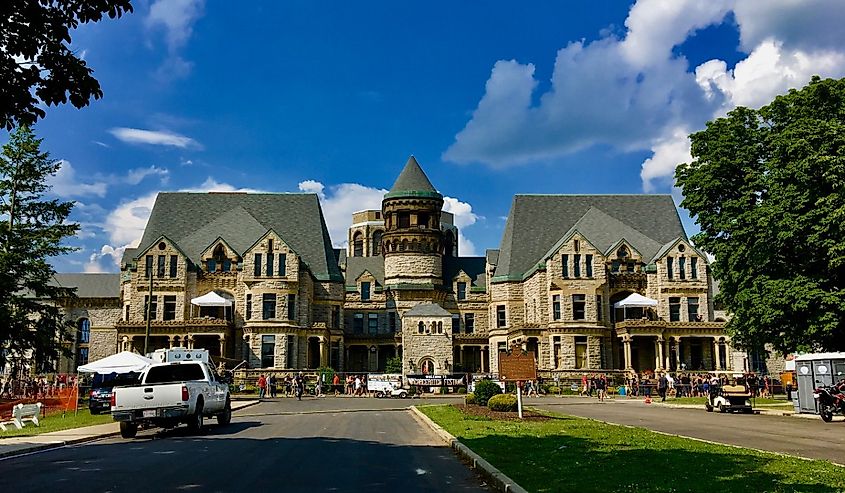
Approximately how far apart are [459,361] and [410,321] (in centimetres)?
1080

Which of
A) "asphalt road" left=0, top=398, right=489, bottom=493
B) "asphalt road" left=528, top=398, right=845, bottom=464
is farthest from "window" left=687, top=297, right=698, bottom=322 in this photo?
"asphalt road" left=0, top=398, right=489, bottom=493

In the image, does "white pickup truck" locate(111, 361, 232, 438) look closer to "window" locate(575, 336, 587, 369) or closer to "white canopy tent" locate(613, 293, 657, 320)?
"window" locate(575, 336, 587, 369)

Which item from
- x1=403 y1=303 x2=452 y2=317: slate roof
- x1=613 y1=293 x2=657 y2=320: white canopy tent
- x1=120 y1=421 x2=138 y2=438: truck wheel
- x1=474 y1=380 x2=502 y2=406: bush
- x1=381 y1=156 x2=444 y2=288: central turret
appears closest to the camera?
x1=120 y1=421 x2=138 y2=438: truck wheel

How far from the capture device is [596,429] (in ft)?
73.4

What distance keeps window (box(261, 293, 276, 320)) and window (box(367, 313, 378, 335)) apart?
1410cm

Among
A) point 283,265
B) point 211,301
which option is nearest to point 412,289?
point 283,265

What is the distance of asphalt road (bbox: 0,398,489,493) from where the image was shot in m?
12.6

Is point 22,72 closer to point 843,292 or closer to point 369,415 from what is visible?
point 369,415

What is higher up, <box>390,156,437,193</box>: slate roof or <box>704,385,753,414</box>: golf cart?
<box>390,156,437,193</box>: slate roof

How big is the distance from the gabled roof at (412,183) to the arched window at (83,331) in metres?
34.2

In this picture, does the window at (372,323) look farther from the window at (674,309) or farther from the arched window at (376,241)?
the arched window at (376,241)

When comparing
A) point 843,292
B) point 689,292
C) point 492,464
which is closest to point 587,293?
point 689,292

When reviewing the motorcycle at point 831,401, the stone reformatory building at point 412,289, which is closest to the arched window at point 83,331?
the stone reformatory building at point 412,289

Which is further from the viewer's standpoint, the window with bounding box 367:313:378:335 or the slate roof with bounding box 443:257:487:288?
the slate roof with bounding box 443:257:487:288
